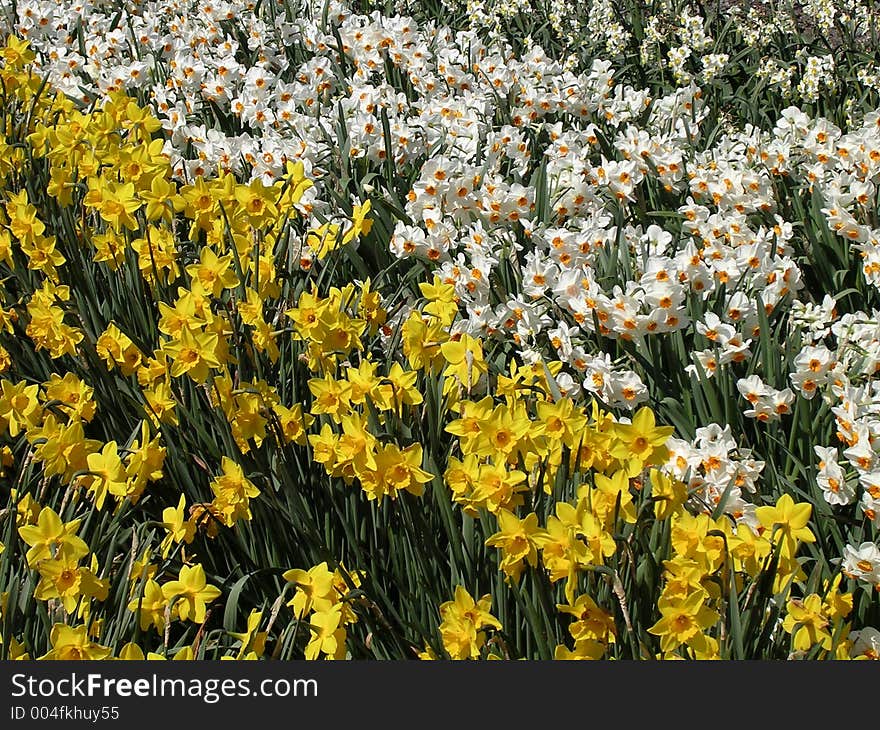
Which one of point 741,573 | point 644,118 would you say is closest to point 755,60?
point 644,118

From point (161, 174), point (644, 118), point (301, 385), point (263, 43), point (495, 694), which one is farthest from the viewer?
point (263, 43)

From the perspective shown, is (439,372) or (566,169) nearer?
(439,372)

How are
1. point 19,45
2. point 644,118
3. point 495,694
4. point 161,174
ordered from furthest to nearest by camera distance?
1. point 644,118
2. point 19,45
3. point 161,174
4. point 495,694

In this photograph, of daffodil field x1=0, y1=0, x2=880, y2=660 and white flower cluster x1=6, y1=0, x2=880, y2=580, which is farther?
white flower cluster x1=6, y1=0, x2=880, y2=580

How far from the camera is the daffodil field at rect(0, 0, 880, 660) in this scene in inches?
71.4

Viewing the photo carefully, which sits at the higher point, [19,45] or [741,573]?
[19,45]

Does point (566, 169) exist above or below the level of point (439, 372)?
above

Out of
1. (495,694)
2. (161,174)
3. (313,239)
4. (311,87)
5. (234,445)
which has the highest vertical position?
(311,87)

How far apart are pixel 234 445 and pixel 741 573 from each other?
109 cm

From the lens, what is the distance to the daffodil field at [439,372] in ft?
5.95

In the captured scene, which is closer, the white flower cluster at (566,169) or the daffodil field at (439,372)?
the daffodil field at (439,372)

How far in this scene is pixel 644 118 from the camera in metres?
4.24

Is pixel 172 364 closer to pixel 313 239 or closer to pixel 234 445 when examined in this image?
pixel 234 445

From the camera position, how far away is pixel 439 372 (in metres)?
2.48
